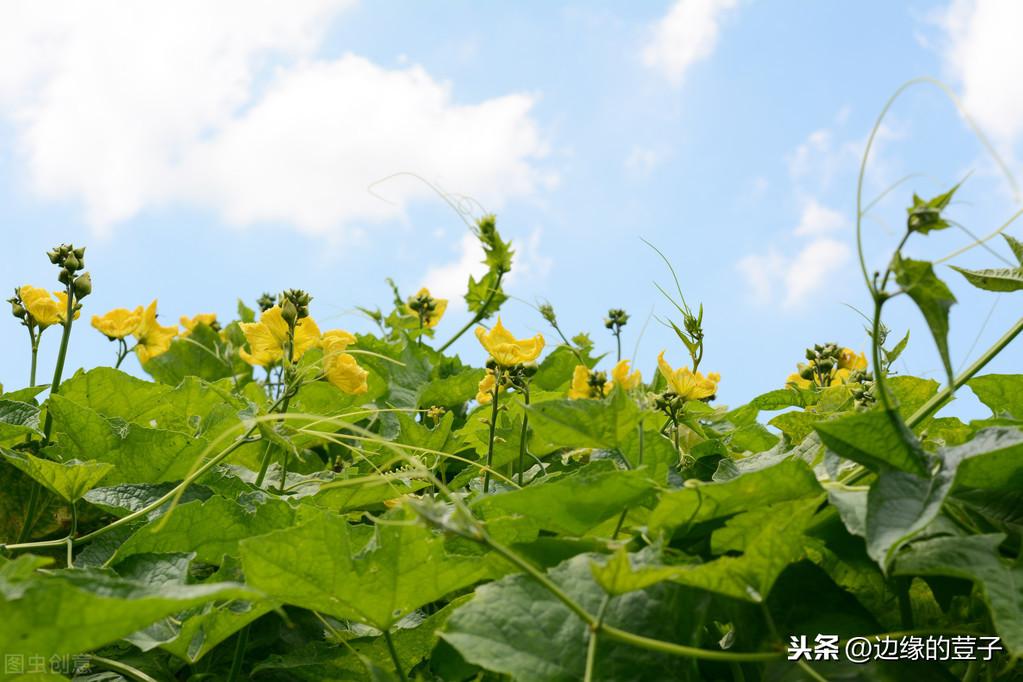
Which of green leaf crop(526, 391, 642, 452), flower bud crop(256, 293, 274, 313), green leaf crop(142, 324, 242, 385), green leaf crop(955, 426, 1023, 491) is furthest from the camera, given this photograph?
flower bud crop(256, 293, 274, 313)

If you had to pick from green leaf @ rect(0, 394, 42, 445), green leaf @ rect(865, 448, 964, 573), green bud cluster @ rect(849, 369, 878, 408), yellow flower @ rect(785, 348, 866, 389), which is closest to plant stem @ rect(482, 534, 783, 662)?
green leaf @ rect(865, 448, 964, 573)

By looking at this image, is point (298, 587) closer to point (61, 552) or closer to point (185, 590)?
point (185, 590)

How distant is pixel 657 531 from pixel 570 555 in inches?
4.8

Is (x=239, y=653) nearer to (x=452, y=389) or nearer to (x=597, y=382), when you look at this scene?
(x=597, y=382)

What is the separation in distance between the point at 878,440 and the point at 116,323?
234 centimetres

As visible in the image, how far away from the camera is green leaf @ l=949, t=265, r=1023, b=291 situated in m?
1.27

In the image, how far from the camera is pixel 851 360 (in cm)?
261

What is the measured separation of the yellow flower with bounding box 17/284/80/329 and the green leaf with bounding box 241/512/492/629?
1335 mm

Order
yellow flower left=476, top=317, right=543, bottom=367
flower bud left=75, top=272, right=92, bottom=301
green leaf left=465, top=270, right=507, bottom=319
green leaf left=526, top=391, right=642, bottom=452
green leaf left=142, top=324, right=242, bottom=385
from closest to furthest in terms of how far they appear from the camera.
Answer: green leaf left=526, top=391, right=642, bottom=452 < yellow flower left=476, top=317, right=543, bottom=367 < flower bud left=75, top=272, right=92, bottom=301 < green leaf left=465, top=270, right=507, bottom=319 < green leaf left=142, top=324, right=242, bottom=385

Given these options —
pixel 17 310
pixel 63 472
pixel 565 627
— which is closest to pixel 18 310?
pixel 17 310

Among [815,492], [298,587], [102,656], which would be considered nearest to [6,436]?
[102,656]

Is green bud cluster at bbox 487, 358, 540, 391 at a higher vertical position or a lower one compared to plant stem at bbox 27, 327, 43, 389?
lower

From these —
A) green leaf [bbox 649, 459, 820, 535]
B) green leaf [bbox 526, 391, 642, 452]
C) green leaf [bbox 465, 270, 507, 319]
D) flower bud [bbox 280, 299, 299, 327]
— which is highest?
green leaf [bbox 465, 270, 507, 319]

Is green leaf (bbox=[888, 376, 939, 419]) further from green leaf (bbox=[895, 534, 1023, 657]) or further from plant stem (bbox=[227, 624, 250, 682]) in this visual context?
plant stem (bbox=[227, 624, 250, 682])
